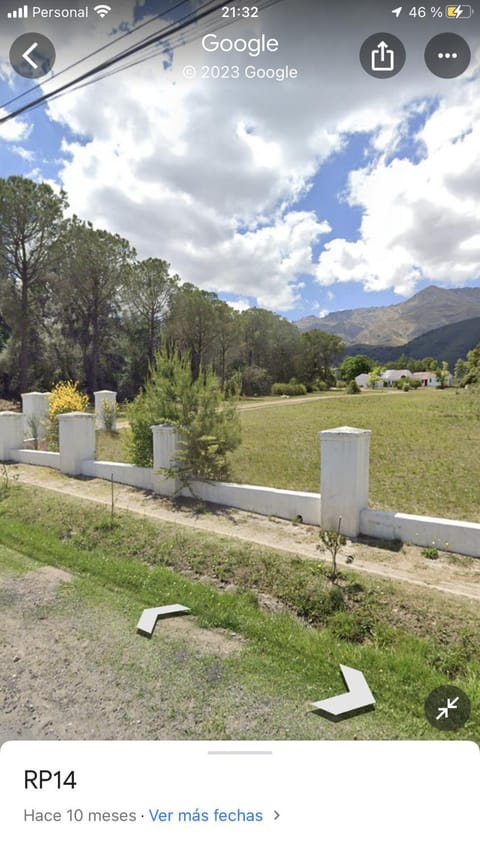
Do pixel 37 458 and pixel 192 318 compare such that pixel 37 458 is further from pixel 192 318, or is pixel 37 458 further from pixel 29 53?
Result: pixel 192 318

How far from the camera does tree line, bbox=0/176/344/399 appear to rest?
1633 centimetres

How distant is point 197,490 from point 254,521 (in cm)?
116

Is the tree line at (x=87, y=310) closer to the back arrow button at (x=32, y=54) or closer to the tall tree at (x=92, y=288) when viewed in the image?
the tall tree at (x=92, y=288)

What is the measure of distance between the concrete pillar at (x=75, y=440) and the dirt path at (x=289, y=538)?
0.55m

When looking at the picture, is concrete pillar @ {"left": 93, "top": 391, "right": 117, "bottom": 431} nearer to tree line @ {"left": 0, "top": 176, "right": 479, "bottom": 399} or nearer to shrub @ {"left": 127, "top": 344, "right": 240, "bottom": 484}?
tree line @ {"left": 0, "top": 176, "right": 479, "bottom": 399}

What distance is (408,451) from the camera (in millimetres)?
6855

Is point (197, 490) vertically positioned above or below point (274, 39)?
below

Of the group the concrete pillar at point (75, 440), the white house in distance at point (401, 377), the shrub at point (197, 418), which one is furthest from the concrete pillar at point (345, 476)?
the white house in distance at point (401, 377)

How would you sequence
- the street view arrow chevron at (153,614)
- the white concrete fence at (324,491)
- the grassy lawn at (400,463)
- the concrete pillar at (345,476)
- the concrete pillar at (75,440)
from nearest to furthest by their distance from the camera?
the street view arrow chevron at (153,614)
the white concrete fence at (324,491)
the concrete pillar at (345,476)
the grassy lawn at (400,463)
the concrete pillar at (75,440)

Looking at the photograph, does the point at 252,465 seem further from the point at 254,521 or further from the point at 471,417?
the point at 471,417

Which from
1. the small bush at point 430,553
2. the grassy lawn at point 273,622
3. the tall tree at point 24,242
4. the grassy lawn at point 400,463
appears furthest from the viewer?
the tall tree at point 24,242

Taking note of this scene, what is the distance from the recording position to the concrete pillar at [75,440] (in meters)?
6.63

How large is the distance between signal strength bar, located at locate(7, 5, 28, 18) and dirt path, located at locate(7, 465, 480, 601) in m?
3.75

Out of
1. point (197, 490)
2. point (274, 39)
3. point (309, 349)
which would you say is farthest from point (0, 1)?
point (309, 349)
